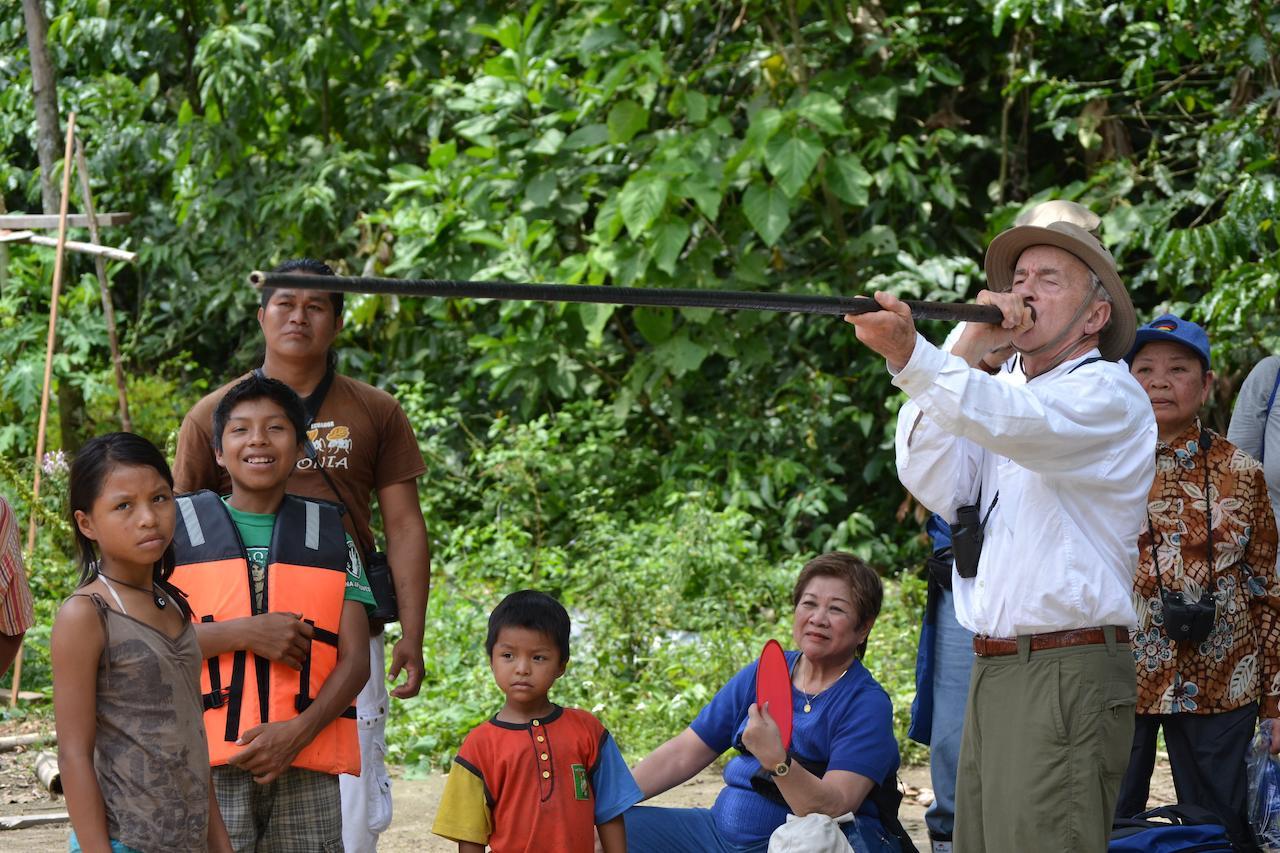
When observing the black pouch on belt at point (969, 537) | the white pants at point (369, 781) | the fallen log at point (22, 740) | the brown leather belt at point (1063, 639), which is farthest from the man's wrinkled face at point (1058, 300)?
the fallen log at point (22, 740)

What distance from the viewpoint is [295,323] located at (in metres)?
3.71

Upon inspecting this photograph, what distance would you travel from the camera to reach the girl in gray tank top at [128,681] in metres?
2.63

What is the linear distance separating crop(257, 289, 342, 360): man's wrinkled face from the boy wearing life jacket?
37 centimetres

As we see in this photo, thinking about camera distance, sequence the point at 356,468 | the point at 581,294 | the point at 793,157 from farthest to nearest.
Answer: the point at 793,157 → the point at 356,468 → the point at 581,294

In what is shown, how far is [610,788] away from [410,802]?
2136mm

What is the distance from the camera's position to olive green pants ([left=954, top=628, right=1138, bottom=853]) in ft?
9.33

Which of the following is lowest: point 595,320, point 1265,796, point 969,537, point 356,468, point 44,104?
point 1265,796

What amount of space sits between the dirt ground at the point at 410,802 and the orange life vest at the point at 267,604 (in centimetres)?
183

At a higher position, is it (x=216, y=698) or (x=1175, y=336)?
(x=1175, y=336)

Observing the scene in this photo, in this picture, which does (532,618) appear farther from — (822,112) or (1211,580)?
(822,112)

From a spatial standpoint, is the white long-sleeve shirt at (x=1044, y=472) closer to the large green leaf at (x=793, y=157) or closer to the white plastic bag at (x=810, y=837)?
the white plastic bag at (x=810, y=837)

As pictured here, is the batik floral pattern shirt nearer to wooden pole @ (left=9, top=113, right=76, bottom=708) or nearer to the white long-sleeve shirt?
the white long-sleeve shirt

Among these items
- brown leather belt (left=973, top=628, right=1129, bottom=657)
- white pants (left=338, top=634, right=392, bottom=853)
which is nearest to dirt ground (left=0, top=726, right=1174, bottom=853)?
white pants (left=338, top=634, right=392, bottom=853)

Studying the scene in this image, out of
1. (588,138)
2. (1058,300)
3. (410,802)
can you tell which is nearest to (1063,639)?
(1058,300)
